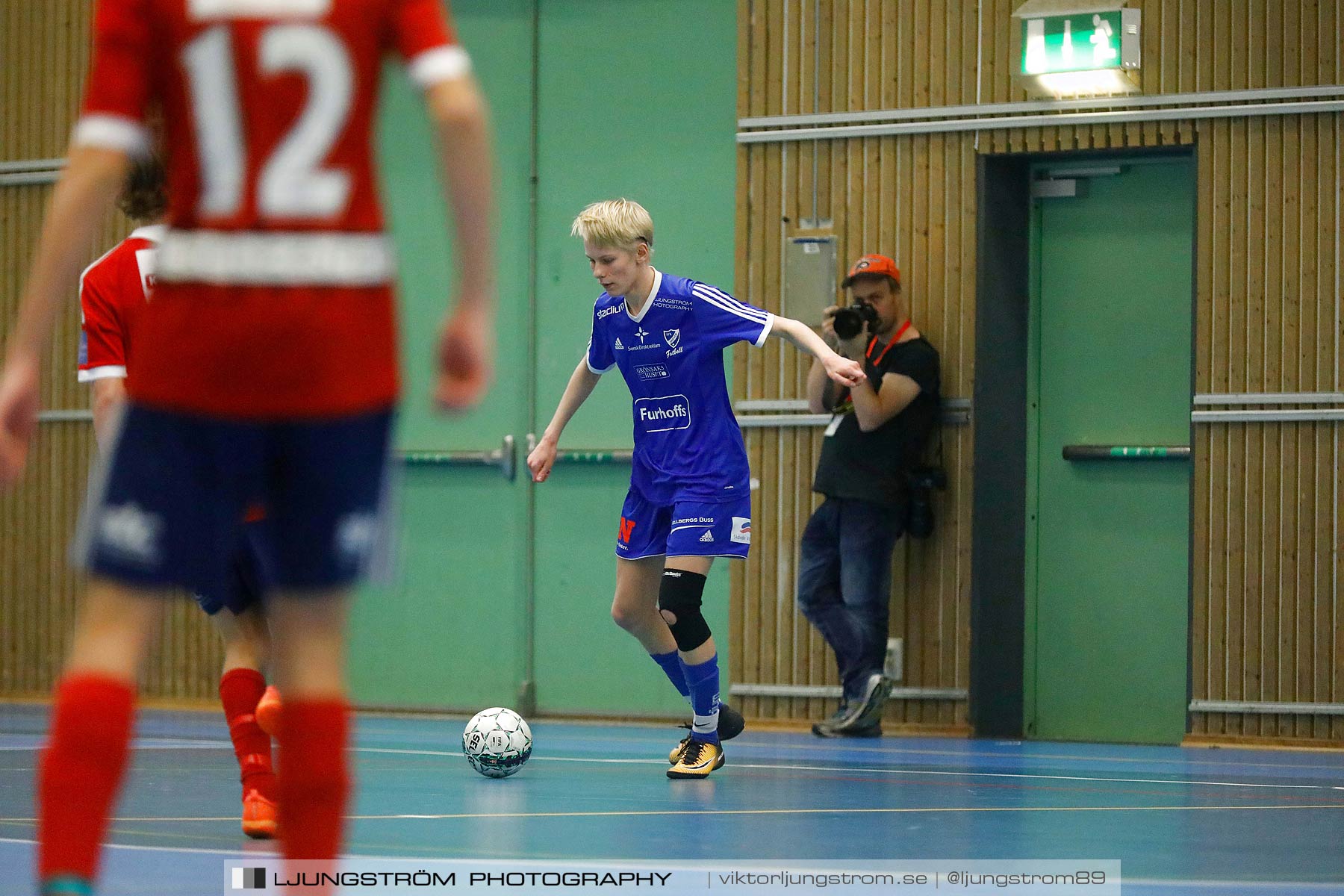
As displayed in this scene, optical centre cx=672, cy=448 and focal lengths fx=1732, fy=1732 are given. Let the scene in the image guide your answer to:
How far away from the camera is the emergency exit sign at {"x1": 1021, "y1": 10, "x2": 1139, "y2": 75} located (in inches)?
335

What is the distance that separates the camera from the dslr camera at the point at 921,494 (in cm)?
881

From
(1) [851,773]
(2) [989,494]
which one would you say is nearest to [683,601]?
(1) [851,773]

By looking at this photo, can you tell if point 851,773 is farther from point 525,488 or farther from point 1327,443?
point 525,488

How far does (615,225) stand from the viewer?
6.21 meters

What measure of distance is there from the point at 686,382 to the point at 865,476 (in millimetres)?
2472

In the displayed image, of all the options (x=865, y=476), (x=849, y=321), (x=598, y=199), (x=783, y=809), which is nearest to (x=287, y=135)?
(x=783, y=809)

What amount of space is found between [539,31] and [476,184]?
26.4ft

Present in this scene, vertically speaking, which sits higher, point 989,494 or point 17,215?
point 17,215

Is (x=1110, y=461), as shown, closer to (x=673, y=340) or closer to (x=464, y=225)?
(x=673, y=340)

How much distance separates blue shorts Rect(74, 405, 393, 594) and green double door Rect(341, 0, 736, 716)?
724 centimetres

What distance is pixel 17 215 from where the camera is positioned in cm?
1114

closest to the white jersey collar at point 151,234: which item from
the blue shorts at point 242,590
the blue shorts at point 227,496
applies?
the blue shorts at point 242,590

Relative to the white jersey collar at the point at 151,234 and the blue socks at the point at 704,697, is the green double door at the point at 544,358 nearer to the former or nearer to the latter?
the blue socks at the point at 704,697

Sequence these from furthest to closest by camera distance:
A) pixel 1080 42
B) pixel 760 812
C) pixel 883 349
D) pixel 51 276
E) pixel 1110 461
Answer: pixel 1110 461, pixel 883 349, pixel 1080 42, pixel 760 812, pixel 51 276
